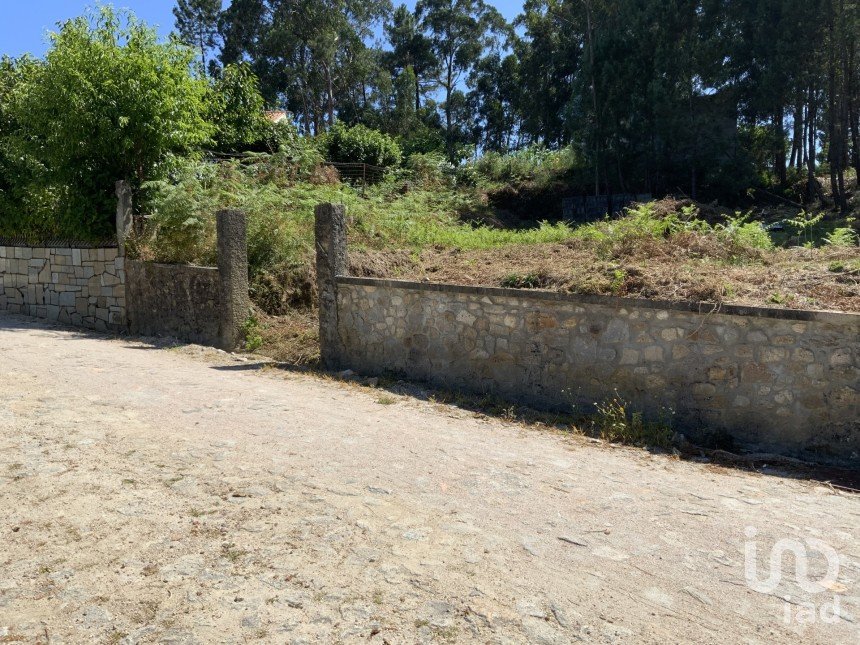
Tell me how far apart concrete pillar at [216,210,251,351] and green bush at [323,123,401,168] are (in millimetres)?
12644

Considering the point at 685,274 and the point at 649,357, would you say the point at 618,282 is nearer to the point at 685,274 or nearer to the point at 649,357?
the point at 685,274

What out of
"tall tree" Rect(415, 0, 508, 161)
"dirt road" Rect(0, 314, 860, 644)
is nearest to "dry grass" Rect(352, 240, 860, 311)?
"dirt road" Rect(0, 314, 860, 644)

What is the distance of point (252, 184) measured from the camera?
49.5 feet

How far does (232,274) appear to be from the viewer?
10836 millimetres

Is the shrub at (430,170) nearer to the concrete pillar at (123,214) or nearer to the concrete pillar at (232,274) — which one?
the concrete pillar at (123,214)

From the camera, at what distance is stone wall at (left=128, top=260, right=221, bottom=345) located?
442 inches

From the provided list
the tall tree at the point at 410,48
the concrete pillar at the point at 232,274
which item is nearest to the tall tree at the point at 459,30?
the tall tree at the point at 410,48

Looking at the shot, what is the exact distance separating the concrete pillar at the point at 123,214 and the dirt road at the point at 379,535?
6.80m

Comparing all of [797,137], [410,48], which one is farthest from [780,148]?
[410,48]

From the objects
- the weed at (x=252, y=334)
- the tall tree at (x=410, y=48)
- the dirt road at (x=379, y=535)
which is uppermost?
the tall tree at (x=410, y=48)

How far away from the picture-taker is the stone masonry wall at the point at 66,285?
1323 centimetres

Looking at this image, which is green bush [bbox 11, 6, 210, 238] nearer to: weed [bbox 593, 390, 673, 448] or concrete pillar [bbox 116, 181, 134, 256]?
concrete pillar [bbox 116, 181, 134, 256]

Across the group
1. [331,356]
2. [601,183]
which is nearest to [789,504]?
[331,356]

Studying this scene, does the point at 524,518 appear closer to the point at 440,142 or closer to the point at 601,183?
the point at 601,183
